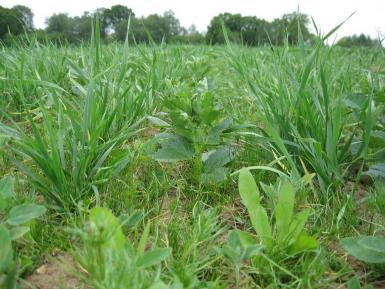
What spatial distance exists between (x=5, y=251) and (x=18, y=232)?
0.09 meters

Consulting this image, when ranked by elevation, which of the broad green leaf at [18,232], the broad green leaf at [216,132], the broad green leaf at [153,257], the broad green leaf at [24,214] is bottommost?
the broad green leaf at [153,257]

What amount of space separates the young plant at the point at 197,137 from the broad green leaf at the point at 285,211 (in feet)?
1.14

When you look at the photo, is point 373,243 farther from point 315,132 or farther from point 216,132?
point 216,132

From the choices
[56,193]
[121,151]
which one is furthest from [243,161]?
[56,193]

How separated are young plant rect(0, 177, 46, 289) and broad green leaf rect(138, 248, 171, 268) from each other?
0.82 ft

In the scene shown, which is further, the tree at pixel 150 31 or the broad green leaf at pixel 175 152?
the tree at pixel 150 31

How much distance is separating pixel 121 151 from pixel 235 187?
414mm

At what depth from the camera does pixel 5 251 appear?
32.0 inches

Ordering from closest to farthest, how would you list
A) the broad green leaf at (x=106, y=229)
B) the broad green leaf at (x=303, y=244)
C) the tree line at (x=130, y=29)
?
the broad green leaf at (x=106, y=229) → the broad green leaf at (x=303, y=244) → the tree line at (x=130, y=29)

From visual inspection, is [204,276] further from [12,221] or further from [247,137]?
[247,137]

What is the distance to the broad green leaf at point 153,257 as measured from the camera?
2.66ft

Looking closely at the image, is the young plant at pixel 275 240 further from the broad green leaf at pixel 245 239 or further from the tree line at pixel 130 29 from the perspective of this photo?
the tree line at pixel 130 29

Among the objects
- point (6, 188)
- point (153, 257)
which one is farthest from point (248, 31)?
point (153, 257)

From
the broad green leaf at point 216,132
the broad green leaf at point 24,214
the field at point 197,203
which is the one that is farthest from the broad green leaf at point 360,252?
the broad green leaf at point 24,214
